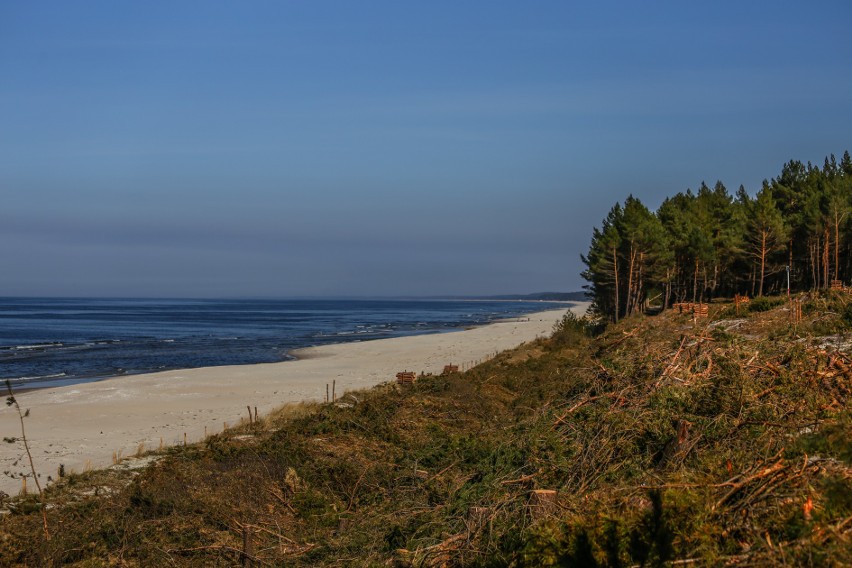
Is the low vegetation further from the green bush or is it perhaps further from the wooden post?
the green bush

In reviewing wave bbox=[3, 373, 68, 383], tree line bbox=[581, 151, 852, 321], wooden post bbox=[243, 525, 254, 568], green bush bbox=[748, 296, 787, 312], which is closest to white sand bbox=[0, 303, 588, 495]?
wave bbox=[3, 373, 68, 383]

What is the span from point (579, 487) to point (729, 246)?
53943mm

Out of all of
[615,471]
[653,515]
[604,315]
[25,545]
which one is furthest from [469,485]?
[604,315]

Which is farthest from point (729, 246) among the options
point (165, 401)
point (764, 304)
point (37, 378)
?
point (37, 378)

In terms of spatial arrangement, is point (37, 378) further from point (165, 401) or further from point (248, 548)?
point (248, 548)

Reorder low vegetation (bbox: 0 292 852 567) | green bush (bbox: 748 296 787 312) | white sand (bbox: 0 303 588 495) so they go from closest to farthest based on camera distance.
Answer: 1. low vegetation (bbox: 0 292 852 567)
2. green bush (bbox: 748 296 787 312)
3. white sand (bbox: 0 303 588 495)

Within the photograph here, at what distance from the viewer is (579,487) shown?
7.58 m

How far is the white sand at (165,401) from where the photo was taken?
2470cm

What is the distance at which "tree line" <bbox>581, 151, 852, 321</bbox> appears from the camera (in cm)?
5394

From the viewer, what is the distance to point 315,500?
13.7 meters

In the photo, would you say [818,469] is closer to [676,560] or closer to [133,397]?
[676,560]

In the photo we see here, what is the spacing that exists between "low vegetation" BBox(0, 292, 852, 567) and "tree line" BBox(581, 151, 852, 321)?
38941mm

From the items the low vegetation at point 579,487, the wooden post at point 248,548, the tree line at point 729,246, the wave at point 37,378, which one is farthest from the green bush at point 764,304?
the wave at point 37,378

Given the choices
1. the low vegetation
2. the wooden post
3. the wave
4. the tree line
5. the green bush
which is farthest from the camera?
the tree line
